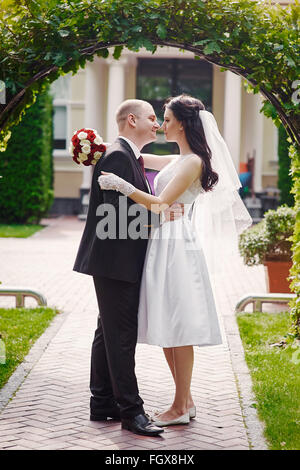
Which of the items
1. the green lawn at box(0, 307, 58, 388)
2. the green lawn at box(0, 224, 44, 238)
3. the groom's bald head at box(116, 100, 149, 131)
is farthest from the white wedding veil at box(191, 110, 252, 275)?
the green lawn at box(0, 224, 44, 238)

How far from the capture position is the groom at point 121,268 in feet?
15.8

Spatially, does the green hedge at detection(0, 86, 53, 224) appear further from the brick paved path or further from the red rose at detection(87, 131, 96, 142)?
the red rose at detection(87, 131, 96, 142)

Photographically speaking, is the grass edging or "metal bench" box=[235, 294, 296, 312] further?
"metal bench" box=[235, 294, 296, 312]

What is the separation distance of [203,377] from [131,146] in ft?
7.56

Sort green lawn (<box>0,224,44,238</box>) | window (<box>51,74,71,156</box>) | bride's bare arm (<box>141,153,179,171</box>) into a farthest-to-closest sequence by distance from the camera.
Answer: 1. window (<box>51,74,71,156</box>)
2. green lawn (<box>0,224,44,238</box>)
3. bride's bare arm (<box>141,153,179,171</box>)

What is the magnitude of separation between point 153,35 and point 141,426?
3.12 metres

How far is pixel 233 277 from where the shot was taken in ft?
37.7

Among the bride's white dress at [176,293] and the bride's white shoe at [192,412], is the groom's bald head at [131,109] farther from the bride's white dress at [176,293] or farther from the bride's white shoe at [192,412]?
the bride's white shoe at [192,412]

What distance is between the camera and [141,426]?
4777mm

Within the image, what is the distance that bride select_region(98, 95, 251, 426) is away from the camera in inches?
192

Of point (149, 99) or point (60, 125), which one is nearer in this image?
point (149, 99)

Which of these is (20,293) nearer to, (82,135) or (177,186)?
(82,135)

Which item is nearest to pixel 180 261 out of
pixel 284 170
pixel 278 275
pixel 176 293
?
pixel 176 293

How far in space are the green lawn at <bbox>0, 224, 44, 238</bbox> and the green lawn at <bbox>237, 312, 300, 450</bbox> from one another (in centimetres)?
835
